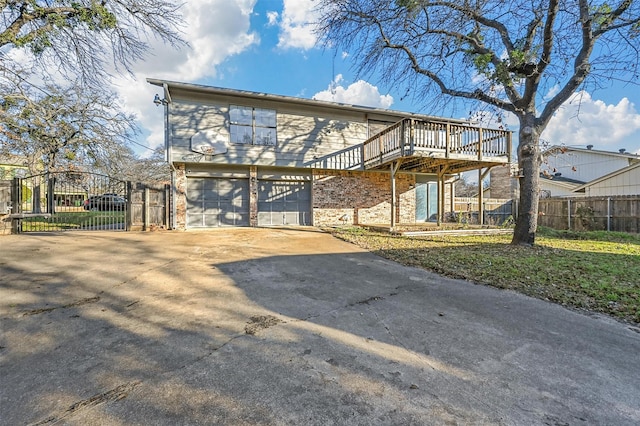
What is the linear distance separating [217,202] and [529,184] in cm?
1027

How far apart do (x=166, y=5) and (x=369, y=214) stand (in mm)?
10145

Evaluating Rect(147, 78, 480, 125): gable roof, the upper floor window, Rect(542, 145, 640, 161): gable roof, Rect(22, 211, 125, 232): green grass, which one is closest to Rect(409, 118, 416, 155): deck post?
Rect(147, 78, 480, 125): gable roof

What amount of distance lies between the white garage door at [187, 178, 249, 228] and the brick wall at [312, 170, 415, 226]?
119 inches

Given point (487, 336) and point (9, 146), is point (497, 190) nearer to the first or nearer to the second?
point (487, 336)

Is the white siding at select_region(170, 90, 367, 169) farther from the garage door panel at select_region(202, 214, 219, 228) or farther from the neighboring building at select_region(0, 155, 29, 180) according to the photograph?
the neighboring building at select_region(0, 155, 29, 180)

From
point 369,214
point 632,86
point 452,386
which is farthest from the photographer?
point 369,214

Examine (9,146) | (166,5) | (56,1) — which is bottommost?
(9,146)

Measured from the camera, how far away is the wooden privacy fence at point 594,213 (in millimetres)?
10059

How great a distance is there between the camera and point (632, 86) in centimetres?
584

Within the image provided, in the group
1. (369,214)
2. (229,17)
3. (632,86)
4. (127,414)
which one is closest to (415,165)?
(369,214)

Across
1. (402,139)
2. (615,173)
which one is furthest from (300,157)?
(615,173)

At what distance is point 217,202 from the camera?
11094 millimetres

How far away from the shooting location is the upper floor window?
1082cm

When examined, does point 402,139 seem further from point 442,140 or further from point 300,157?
point 300,157
